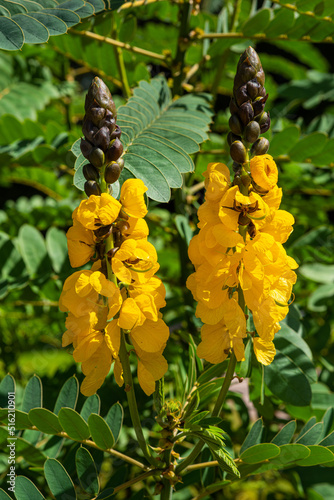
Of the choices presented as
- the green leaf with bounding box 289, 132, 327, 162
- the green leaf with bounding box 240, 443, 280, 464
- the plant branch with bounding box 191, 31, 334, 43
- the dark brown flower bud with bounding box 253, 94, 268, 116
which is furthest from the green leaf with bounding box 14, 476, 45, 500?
the plant branch with bounding box 191, 31, 334, 43

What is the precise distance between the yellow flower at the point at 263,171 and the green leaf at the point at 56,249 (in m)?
0.72

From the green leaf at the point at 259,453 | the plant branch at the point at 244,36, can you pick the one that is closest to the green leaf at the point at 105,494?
the green leaf at the point at 259,453

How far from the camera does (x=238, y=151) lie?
0.59 meters

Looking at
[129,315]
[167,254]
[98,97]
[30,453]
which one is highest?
[98,97]

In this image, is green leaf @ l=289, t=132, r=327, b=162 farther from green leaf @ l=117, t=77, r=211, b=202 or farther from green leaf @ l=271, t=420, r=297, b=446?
green leaf @ l=271, t=420, r=297, b=446

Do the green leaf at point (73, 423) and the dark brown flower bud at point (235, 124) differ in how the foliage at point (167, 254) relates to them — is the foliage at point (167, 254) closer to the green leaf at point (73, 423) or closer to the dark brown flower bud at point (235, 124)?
the green leaf at point (73, 423)

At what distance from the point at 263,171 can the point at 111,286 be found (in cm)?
23

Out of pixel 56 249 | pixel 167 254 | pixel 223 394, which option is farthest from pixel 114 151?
pixel 167 254

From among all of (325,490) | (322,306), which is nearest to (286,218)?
(322,306)

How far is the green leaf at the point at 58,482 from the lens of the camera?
0.76 meters

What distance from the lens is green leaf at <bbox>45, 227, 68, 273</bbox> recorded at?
119 centimetres

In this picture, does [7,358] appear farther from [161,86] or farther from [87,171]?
[87,171]

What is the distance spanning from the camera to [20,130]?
1.30 metres

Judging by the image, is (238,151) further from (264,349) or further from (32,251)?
(32,251)
